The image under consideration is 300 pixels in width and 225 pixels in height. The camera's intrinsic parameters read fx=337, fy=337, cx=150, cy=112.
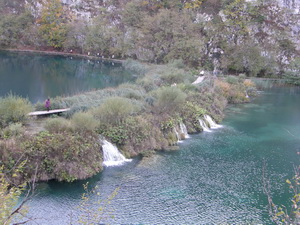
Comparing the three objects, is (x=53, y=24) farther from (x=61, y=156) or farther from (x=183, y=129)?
(x=61, y=156)

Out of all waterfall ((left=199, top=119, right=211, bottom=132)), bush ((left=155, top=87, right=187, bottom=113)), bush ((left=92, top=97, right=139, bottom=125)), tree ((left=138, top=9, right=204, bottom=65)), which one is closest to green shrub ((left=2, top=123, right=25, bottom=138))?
bush ((left=92, top=97, right=139, bottom=125))

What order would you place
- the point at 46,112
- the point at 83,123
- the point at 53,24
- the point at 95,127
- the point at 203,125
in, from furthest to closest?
the point at 53,24 < the point at 203,125 < the point at 46,112 < the point at 95,127 < the point at 83,123

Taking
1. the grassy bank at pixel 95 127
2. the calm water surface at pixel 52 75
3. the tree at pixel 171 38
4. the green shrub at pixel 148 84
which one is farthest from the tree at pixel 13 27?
the grassy bank at pixel 95 127

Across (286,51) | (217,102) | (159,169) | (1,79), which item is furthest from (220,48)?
(159,169)

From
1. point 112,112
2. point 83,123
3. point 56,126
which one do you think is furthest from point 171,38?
point 56,126

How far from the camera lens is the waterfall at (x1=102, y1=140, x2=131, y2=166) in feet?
78.6

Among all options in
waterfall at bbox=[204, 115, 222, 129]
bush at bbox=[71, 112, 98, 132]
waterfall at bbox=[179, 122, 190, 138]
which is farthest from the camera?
waterfall at bbox=[204, 115, 222, 129]

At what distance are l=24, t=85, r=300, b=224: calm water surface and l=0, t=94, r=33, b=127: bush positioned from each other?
6.47m

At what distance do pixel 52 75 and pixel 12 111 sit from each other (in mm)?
32189

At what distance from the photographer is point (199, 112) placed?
113ft

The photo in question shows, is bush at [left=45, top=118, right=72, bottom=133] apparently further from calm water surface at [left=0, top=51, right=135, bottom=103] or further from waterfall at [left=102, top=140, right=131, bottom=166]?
calm water surface at [left=0, top=51, right=135, bottom=103]

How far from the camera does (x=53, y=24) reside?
269ft

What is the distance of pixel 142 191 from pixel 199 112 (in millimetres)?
15804

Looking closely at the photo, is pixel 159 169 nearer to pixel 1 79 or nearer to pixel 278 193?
pixel 278 193
